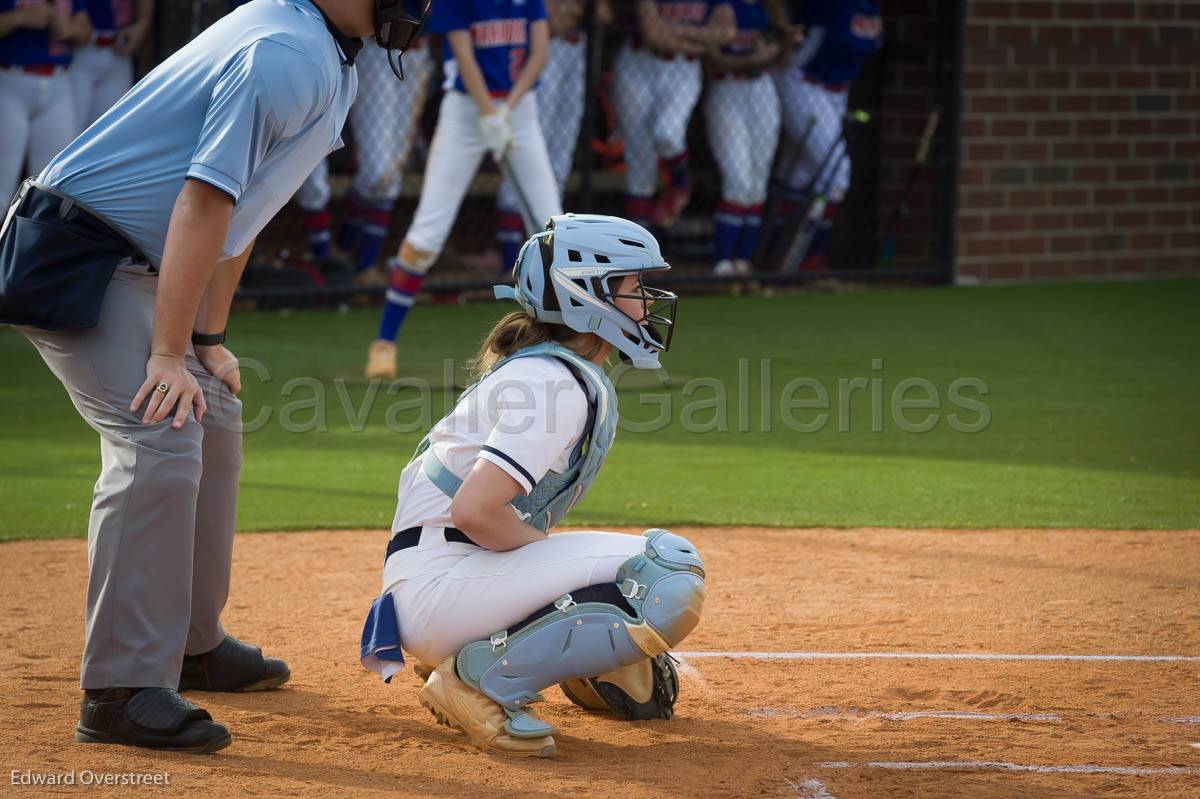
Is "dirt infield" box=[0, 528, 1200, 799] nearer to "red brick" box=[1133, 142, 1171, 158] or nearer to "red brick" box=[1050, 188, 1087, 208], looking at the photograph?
"red brick" box=[1050, 188, 1087, 208]

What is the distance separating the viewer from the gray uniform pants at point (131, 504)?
3.20 m

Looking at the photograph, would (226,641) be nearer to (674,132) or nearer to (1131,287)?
(674,132)

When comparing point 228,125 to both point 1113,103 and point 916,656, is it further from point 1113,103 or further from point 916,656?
point 1113,103

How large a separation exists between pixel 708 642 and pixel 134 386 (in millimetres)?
1748

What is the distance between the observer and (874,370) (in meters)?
8.70

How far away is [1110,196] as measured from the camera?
13109 millimetres

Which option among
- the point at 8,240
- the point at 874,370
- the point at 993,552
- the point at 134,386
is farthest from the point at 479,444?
the point at 874,370

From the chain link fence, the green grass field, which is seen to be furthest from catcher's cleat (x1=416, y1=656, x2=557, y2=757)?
the chain link fence

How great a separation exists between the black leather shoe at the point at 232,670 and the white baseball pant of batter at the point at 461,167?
4272 millimetres

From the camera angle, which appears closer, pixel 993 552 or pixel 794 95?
pixel 993 552

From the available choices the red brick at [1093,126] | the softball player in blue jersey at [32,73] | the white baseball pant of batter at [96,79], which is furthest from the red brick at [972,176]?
the softball player in blue jersey at [32,73]

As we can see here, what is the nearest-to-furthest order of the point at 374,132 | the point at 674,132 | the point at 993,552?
the point at 993,552 < the point at 374,132 < the point at 674,132

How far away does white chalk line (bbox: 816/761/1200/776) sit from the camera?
3.23 metres

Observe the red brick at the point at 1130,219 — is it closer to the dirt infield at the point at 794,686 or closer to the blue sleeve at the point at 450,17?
the blue sleeve at the point at 450,17
